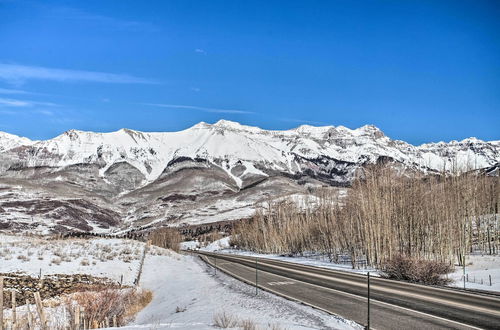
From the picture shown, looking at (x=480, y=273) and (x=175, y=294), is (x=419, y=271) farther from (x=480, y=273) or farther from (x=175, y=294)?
(x=175, y=294)

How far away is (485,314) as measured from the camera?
14.2 m

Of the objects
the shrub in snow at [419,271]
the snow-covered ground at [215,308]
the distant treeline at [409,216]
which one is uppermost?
the distant treeline at [409,216]

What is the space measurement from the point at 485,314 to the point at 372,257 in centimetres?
2186

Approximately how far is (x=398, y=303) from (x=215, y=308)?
264 inches

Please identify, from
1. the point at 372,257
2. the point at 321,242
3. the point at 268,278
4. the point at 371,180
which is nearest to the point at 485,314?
the point at 268,278

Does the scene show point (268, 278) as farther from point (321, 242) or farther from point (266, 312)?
point (321, 242)

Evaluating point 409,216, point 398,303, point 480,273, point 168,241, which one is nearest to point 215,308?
point 398,303

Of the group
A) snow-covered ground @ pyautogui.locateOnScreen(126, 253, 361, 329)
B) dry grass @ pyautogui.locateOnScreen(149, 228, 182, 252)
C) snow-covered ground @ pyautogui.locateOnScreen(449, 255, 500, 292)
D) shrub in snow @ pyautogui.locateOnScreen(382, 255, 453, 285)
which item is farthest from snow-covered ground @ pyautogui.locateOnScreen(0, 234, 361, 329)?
dry grass @ pyautogui.locateOnScreen(149, 228, 182, 252)

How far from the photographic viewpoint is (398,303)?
16562 mm

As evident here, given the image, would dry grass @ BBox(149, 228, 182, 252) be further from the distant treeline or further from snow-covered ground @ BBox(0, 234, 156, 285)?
snow-covered ground @ BBox(0, 234, 156, 285)

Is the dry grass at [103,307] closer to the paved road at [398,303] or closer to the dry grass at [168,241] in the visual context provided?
the paved road at [398,303]

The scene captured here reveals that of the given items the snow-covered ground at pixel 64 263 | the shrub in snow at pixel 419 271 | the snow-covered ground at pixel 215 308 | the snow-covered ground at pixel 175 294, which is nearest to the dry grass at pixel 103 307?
the snow-covered ground at pixel 175 294

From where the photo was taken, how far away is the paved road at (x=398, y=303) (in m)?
13.4

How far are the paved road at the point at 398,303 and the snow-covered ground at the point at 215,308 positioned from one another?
1124mm
